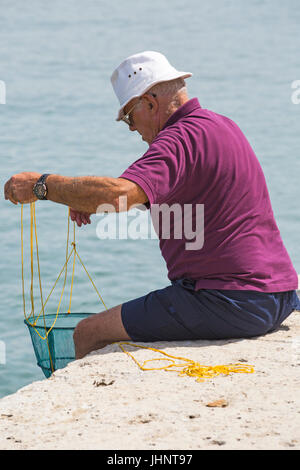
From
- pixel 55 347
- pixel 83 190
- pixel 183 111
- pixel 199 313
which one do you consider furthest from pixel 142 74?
pixel 55 347

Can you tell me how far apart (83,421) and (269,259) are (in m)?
1.14

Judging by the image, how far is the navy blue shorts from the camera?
3781mm

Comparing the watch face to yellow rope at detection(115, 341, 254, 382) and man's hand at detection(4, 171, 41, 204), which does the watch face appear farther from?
yellow rope at detection(115, 341, 254, 382)

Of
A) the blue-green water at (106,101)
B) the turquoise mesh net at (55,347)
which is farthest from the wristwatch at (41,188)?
the blue-green water at (106,101)

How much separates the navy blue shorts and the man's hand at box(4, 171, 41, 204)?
65 cm

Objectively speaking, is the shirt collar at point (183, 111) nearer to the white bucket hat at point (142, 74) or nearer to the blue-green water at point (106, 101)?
the white bucket hat at point (142, 74)

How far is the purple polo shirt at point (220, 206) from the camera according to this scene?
3654 millimetres

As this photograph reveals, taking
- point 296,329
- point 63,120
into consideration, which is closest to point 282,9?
point 63,120

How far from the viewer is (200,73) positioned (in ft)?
50.8

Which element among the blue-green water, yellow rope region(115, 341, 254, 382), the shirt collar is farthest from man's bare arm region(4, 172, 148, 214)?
the blue-green water

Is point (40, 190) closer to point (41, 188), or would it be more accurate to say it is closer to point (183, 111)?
point (41, 188)

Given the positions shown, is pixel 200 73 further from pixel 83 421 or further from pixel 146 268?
pixel 83 421

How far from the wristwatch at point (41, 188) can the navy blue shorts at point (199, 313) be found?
25.1 inches
